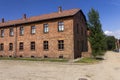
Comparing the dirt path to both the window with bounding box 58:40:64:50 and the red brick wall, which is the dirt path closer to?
the red brick wall

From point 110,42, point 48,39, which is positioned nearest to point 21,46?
point 48,39

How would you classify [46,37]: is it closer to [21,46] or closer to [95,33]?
[21,46]

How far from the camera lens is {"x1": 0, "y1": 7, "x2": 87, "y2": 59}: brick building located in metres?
24.7

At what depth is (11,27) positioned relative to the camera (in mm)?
31953

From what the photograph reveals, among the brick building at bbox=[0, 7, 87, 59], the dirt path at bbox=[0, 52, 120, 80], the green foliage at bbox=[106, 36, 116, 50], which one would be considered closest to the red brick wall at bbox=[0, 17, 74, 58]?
the brick building at bbox=[0, 7, 87, 59]

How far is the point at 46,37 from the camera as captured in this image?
26.8 meters

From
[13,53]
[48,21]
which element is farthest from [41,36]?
[13,53]

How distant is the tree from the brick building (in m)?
2.49

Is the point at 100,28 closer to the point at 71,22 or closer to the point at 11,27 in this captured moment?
the point at 71,22

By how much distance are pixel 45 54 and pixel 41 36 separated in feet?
10.8

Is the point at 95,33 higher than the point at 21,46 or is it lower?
higher

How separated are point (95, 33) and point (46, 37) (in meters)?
8.37

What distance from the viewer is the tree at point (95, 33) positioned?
82.7ft

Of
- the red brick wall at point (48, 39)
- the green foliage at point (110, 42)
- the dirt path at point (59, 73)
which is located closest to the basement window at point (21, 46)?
the red brick wall at point (48, 39)
